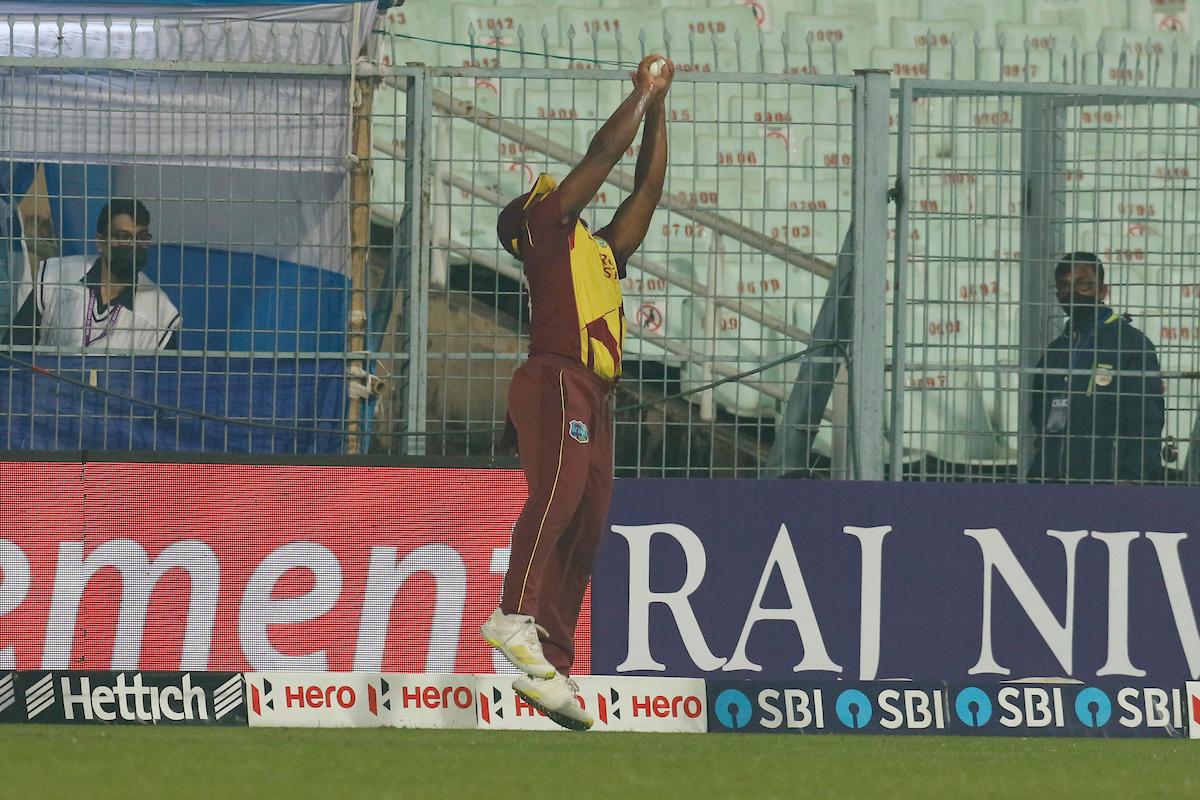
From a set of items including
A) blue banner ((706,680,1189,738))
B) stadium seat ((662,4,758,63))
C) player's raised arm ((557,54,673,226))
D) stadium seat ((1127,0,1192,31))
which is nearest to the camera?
player's raised arm ((557,54,673,226))

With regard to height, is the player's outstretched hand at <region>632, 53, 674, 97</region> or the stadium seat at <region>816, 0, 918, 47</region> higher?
the stadium seat at <region>816, 0, 918, 47</region>

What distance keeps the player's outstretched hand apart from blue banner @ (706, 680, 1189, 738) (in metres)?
2.17

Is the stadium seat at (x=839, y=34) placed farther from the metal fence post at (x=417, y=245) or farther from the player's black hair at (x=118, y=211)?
the player's black hair at (x=118, y=211)

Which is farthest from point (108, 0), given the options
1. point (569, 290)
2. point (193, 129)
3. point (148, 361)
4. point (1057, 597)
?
point (1057, 597)

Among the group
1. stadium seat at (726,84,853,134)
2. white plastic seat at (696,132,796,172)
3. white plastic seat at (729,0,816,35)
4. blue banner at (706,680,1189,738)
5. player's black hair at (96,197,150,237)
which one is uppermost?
white plastic seat at (729,0,816,35)

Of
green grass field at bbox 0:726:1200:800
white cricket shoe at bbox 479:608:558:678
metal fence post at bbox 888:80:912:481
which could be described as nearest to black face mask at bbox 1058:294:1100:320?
metal fence post at bbox 888:80:912:481

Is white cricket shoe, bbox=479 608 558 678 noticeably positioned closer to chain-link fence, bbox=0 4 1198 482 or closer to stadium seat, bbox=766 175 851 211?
chain-link fence, bbox=0 4 1198 482

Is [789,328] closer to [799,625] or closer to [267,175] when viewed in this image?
[799,625]

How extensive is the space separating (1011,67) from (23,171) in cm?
751

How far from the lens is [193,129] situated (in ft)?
26.4

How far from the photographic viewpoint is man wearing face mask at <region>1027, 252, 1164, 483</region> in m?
8.19

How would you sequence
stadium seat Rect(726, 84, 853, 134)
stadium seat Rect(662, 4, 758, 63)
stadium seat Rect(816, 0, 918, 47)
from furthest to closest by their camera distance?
stadium seat Rect(816, 0, 918, 47) < stadium seat Rect(662, 4, 758, 63) < stadium seat Rect(726, 84, 853, 134)

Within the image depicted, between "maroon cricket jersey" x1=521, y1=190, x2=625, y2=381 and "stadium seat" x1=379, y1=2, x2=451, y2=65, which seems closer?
"maroon cricket jersey" x1=521, y1=190, x2=625, y2=381

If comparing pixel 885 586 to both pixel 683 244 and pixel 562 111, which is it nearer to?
pixel 683 244
